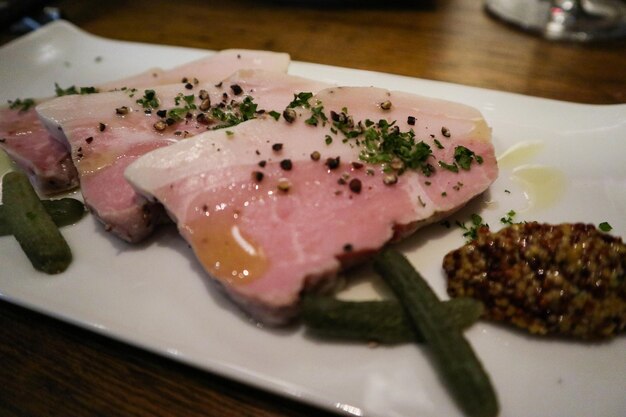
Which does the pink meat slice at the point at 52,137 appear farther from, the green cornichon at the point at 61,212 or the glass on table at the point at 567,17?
the glass on table at the point at 567,17

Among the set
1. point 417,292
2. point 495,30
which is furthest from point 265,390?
point 495,30

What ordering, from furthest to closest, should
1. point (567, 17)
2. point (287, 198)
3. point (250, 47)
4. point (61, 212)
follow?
point (567, 17), point (250, 47), point (61, 212), point (287, 198)

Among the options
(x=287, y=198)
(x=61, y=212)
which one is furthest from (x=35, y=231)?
(x=287, y=198)

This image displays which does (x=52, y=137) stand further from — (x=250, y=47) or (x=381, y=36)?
(x=381, y=36)

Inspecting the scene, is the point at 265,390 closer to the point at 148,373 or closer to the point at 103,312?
Result: the point at 148,373

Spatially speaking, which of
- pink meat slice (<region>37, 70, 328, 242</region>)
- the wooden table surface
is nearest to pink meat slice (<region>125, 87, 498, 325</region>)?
pink meat slice (<region>37, 70, 328, 242</region>)
